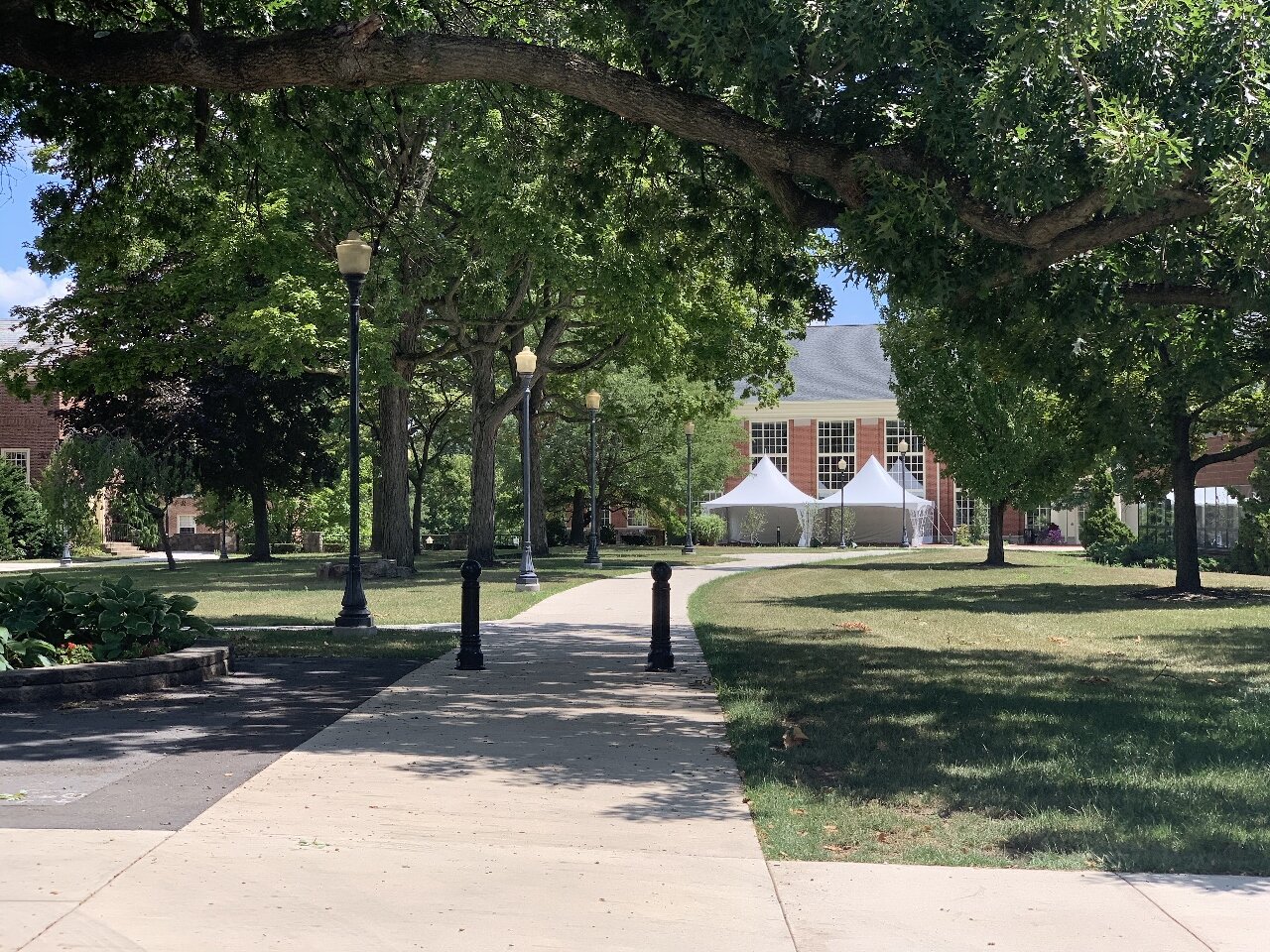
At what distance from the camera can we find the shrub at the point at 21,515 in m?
51.7

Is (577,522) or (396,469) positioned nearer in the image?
(396,469)

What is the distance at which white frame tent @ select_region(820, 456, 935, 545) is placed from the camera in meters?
58.8

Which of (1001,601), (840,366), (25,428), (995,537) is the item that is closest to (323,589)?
(1001,601)

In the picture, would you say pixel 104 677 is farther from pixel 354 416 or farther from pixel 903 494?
pixel 903 494

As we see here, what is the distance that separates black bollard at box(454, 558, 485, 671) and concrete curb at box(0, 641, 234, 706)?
2.31m

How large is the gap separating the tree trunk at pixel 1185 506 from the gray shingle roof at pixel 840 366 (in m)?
47.9

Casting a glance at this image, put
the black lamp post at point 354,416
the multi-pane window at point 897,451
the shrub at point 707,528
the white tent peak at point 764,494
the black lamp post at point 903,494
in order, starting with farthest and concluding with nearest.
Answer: the multi-pane window at point 897,451 → the shrub at point 707,528 → the white tent peak at point 764,494 → the black lamp post at point 903,494 → the black lamp post at point 354,416

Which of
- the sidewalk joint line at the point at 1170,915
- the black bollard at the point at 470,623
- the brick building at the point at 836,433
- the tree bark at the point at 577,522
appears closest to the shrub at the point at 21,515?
the tree bark at the point at 577,522

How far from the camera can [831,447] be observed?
75625 mm

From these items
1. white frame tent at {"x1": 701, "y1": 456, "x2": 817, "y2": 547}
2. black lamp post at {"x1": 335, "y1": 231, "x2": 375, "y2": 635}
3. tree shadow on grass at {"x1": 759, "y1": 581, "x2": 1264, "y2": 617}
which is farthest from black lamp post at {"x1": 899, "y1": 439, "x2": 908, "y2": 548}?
black lamp post at {"x1": 335, "y1": 231, "x2": 375, "y2": 635}

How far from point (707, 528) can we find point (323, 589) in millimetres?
37789

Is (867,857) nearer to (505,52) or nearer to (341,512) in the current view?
(505,52)

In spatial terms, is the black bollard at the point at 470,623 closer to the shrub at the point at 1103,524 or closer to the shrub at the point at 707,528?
the shrub at the point at 1103,524

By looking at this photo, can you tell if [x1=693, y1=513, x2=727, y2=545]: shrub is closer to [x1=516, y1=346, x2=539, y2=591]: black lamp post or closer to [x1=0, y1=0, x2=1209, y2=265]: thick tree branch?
[x1=516, y1=346, x2=539, y2=591]: black lamp post
